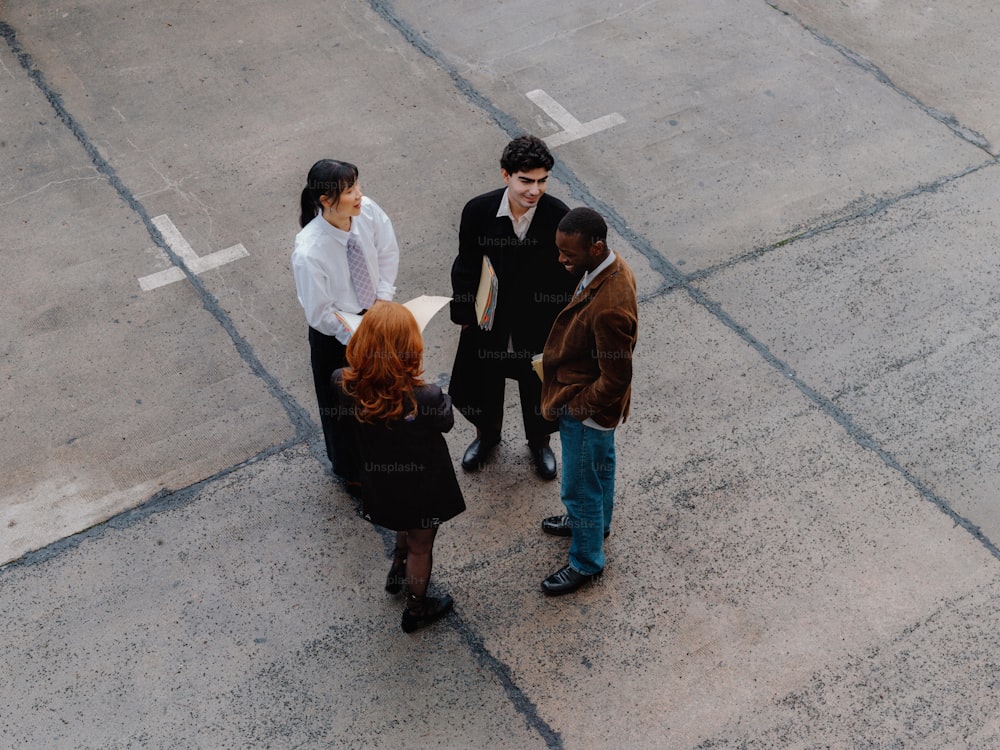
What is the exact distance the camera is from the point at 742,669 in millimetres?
4711

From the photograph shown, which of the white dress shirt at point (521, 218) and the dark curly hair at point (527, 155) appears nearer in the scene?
the dark curly hair at point (527, 155)

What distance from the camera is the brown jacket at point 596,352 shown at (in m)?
4.22

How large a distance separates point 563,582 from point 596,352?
123 centimetres

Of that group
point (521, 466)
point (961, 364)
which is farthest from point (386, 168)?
point (961, 364)

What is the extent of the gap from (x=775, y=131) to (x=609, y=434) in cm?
411

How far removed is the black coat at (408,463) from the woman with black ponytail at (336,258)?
0.25 meters

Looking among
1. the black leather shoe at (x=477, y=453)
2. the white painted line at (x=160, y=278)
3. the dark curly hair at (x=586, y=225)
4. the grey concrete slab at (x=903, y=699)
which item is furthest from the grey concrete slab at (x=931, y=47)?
the white painted line at (x=160, y=278)

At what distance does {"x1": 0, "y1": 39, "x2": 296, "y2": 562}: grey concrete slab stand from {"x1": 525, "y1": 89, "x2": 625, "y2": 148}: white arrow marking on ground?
2.87 meters

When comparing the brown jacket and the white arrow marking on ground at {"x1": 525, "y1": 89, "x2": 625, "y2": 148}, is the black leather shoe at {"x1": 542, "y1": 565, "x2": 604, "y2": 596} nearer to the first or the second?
the brown jacket

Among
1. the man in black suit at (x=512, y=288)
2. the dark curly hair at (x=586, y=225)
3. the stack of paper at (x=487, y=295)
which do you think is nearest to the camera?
the dark curly hair at (x=586, y=225)

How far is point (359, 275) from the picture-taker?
493 centimetres

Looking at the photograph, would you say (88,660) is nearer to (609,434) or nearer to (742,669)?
(609,434)

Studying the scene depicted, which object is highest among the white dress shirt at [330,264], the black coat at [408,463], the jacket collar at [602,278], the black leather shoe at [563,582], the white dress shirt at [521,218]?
the jacket collar at [602,278]

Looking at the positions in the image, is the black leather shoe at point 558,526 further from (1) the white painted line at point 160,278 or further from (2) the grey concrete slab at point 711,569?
(1) the white painted line at point 160,278
